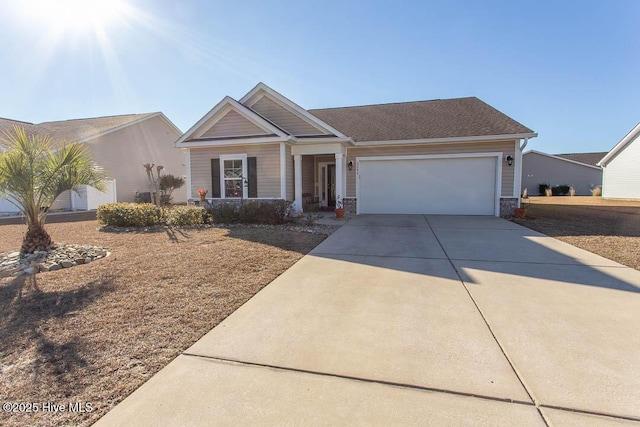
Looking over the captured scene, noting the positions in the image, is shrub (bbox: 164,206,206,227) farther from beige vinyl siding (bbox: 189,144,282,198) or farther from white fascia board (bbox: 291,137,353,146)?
white fascia board (bbox: 291,137,353,146)

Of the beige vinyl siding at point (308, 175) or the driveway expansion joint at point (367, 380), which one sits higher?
the beige vinyl siding at point (308, 175)

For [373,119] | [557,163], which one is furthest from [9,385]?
[557,163]

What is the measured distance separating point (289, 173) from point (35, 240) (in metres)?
7.84

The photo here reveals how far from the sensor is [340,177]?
12836 mm

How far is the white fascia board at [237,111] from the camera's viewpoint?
465 inches

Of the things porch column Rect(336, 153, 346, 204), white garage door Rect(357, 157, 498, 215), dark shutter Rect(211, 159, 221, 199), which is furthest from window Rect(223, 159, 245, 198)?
white garage door Rect(357, 157, 498, 215)

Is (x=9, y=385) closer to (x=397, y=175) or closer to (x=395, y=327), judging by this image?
(x=395, y=327)

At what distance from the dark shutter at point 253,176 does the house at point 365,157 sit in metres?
0.04

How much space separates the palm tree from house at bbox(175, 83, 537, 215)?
19.7 ft

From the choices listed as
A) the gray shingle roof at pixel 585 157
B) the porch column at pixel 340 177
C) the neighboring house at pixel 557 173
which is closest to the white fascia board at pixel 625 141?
the neighboring house at pixel 557 173

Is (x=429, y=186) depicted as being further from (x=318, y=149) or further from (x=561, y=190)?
(x=561, y=190)

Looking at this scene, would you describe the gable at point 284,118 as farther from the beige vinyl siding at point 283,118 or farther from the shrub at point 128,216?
the shrub at point 128,216

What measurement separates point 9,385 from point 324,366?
2420 millimetres

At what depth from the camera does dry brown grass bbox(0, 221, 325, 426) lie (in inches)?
96.1
